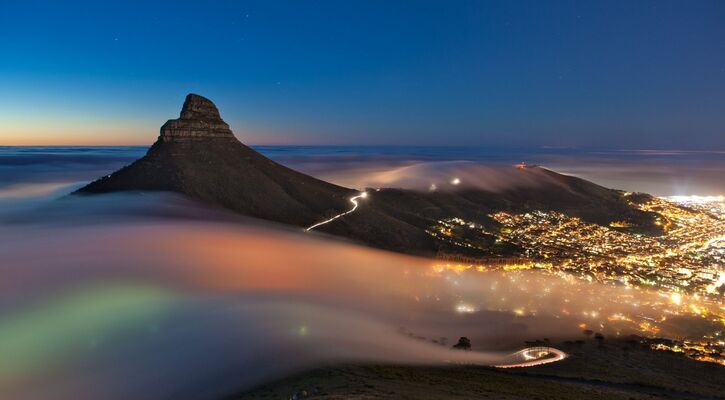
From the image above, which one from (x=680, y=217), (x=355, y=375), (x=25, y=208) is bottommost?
(x=680, y=217)

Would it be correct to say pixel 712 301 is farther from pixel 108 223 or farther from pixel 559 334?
pixel 108 223

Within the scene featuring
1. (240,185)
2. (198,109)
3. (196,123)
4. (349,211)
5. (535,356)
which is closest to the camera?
(535,356)

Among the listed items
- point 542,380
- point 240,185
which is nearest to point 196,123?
point 240,185

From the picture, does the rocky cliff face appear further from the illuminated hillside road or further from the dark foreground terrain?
the dark foreground terrain

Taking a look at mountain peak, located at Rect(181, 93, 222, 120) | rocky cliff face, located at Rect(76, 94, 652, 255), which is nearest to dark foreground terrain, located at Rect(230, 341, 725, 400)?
rocky cliff face, located at Rect(76, 94, 652, 255)

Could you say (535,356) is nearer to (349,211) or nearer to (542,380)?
(542,380)

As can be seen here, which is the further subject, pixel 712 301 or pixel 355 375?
pixel 712 301

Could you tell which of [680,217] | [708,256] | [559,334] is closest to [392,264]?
[559,334]
